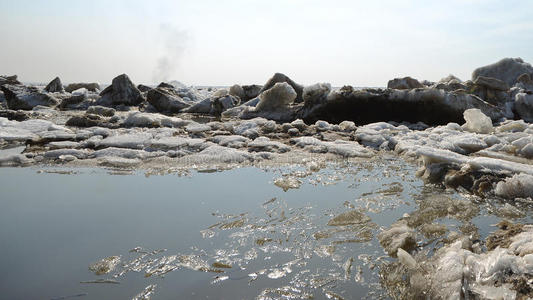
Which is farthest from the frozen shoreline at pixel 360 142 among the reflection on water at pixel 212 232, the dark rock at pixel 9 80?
the dark rock at pixel 9 80

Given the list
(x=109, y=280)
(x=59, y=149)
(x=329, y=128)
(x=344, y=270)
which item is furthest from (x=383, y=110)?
(x=109, y=280)

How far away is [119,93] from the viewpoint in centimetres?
1454

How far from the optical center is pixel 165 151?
559cm

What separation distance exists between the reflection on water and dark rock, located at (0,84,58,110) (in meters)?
11.0

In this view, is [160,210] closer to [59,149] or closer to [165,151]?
[165,151]

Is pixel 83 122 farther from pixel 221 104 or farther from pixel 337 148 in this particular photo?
pixel 337 148

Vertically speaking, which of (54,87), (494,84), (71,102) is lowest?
(494,84)

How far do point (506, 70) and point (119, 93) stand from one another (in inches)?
680

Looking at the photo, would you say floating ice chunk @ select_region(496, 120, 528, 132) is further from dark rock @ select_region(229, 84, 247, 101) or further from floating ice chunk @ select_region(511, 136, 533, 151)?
dark rock @ select_region(229, 84, 247, 101)

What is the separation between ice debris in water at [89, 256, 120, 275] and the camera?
6.74 feet

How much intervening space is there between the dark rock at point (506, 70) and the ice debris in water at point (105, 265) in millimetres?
18500

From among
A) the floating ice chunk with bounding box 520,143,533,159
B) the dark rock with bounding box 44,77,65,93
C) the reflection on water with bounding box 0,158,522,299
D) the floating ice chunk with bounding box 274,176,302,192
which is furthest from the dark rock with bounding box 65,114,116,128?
the dark rock with bounding box 44,77,65,93

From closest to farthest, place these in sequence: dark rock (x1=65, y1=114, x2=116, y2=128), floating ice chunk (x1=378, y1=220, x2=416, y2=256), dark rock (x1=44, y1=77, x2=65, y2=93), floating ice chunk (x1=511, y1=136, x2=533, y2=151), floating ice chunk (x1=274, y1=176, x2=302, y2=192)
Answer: floating ice chunk (x1=378, y1=220, x2=416, y2=256)
floating ice chunk (x1=274, y1=176, x2=302, y2=192)
floating ice chunk (x1=511, y1=136, x2=533, y2=151)
dark rock (x1=65, y1=114, x2=116, y2=128)
dark rock (x1=44, y1=77, x2=65, y2=93)

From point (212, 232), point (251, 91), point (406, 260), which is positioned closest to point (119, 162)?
point (212, 232)
